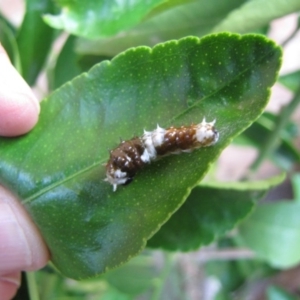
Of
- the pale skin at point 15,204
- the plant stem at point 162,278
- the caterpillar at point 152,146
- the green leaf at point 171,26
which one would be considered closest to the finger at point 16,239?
the pale skin at point 15,204

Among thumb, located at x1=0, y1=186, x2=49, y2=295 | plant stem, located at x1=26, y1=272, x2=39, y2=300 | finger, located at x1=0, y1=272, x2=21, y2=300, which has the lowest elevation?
plant stem, located at x1=26, y1=272, x2=39, y2=300

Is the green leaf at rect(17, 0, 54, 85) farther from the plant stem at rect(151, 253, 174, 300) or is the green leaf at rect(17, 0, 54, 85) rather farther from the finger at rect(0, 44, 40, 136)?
the plant stem at rect(151, 253, 174, 300)

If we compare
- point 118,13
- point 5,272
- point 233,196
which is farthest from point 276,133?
point 5,272

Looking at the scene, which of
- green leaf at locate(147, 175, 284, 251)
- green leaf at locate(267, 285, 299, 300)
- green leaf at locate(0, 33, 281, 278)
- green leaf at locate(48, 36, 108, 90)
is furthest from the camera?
green leaf at locate(267, 285, 299, 300)

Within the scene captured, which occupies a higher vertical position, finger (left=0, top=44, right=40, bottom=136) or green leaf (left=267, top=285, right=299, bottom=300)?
finger (left=0, top=44, right=40, bottom=136)

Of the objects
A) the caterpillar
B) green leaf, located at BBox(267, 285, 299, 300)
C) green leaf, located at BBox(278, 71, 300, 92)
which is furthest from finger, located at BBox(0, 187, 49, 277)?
green leaf, located at BBox(267, 285, 299, 300)
